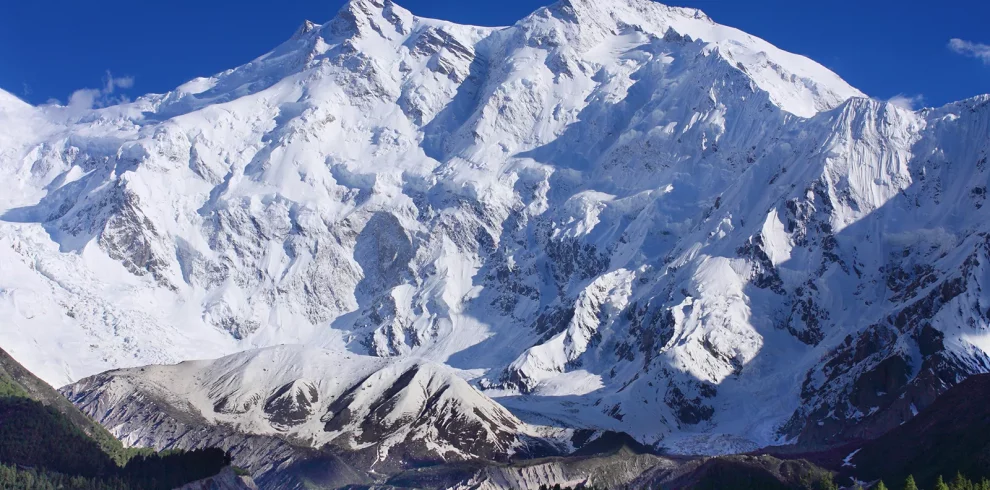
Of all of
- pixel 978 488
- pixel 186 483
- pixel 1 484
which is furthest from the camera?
pixel 186 483

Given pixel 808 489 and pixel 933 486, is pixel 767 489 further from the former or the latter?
pixel 933 486

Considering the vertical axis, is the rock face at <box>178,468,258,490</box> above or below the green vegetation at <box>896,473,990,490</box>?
above

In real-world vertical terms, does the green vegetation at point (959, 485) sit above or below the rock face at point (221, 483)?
below

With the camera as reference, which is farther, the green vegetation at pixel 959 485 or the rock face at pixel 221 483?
the rock face at pixel 221 483

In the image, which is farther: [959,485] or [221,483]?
[221,483]

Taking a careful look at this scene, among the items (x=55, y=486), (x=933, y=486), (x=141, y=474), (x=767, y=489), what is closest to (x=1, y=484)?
(x=55, y=486)

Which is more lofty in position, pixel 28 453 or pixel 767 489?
pixel 28 453

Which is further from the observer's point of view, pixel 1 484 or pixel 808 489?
pixel 808 489

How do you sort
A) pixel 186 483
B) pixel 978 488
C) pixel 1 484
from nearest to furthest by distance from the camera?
pixel 978 488
pixel 1 484
pixel 186 483

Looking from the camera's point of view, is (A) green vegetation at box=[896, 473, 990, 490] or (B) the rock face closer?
(A) green vegetation at box=[896, 473, 990, 490]

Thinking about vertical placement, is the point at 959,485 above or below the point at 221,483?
below
